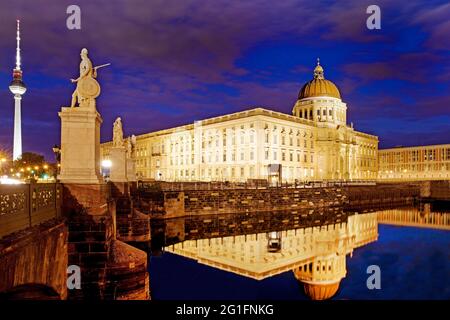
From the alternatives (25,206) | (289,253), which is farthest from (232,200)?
(25,206)

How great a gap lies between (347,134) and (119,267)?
92.6 metres

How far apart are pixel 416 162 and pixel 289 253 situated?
118873mm

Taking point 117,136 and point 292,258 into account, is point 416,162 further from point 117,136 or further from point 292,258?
point 117,136

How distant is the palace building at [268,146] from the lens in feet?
243

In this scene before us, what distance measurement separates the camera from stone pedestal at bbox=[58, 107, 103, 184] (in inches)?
490

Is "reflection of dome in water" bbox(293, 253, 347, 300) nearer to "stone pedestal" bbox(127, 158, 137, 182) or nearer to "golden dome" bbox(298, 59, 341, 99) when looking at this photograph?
"stone pedestal" bbox(127, 158, 137, 182)

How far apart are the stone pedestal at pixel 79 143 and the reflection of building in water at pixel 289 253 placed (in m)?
9.94

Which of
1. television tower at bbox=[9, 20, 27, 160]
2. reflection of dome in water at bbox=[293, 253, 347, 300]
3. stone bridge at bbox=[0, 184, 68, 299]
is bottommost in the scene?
reflection of dome in water at bbox=[293, 253, 347, 300]

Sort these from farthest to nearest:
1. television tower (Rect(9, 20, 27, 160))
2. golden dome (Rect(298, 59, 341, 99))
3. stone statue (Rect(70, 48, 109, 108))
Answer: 1. golden dome (Rect(298, 59, 341, 99))
2. television tower (Rect(9, 20, 27, 160))
3. stone statue (Rect(70, 48, 109, 108))

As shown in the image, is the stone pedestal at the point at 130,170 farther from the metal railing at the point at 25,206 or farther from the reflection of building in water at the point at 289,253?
the metal railing at the point at 25,206

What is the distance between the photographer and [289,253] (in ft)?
76.4

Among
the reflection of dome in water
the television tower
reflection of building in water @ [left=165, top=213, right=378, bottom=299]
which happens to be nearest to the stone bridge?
the reflection of dome in water

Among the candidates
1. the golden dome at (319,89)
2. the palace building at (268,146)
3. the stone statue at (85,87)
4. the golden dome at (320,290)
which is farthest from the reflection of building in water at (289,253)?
the golden dome at (319,89)
